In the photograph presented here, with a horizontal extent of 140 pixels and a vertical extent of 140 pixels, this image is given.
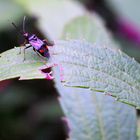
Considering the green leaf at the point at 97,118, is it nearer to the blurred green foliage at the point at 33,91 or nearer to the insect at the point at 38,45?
the insect at the point at 38,45

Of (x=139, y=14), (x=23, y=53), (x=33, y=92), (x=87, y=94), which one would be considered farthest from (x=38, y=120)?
(x=23, y=53)

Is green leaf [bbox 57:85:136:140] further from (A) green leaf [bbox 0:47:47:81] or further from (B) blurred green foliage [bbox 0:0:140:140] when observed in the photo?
(B) blurred green foliage [bbox 0:0:140:140]

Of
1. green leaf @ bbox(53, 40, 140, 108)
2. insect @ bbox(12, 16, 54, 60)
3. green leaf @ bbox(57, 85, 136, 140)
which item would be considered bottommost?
green leaf @ bbox(57, 85, 136, 140)

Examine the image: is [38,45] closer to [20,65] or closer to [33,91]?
[20,65]

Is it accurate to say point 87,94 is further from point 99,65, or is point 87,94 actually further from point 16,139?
point 16,139

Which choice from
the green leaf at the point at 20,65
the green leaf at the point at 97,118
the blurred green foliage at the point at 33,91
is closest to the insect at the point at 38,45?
the green leaf at the point at 20,65

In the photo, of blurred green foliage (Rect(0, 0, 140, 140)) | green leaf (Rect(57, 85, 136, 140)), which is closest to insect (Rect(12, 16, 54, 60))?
green leaf (Rect(57, 85, 136, 140))
